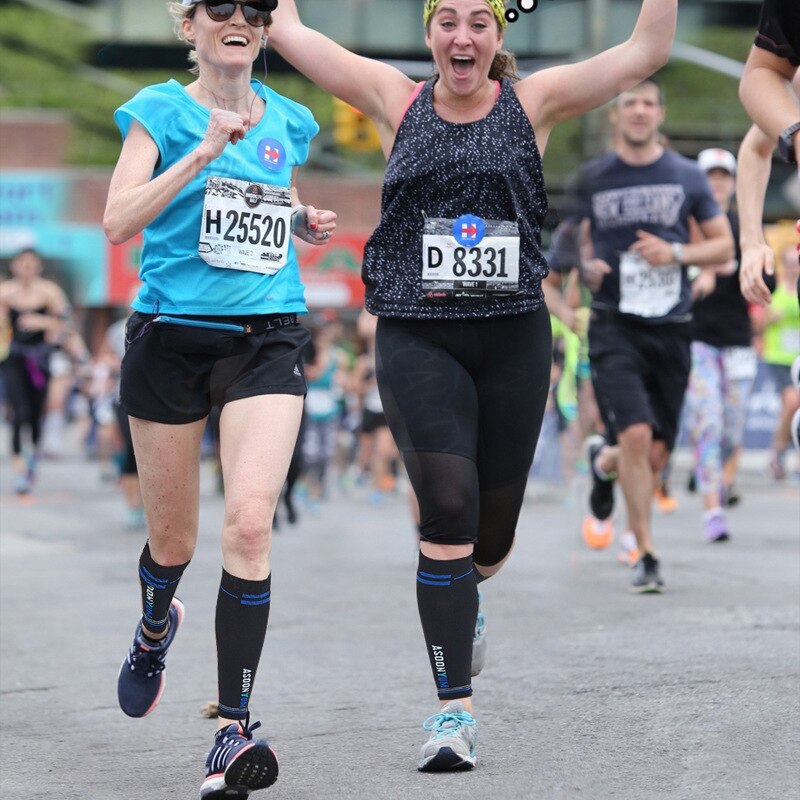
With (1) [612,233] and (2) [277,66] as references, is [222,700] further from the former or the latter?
(2) [277,66]

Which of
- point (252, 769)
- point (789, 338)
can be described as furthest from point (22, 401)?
point (252, 769)

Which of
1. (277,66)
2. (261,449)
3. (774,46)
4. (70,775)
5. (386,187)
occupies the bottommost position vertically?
(70,775)

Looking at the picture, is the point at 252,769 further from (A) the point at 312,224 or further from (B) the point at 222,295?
(A) the point at 312,224

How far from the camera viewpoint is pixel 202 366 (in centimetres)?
473

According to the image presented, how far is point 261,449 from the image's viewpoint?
4.53 meters

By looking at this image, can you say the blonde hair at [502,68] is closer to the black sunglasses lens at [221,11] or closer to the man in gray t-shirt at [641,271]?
the black sunglasses lens at [221,11]

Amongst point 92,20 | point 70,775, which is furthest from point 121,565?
point 92,20

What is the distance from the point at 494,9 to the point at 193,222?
1.02m

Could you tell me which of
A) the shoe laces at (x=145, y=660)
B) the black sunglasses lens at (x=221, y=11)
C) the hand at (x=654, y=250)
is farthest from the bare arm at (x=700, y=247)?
the black sunglasses lens at (x=221, y=11)

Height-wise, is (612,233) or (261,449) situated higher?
(612,233)

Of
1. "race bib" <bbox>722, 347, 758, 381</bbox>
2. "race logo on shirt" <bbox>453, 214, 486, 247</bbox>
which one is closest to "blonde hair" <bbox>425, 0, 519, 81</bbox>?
"race logo on shirt" <bbox>453, 214, 486, 247</bbox>

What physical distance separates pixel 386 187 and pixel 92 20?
172 ft

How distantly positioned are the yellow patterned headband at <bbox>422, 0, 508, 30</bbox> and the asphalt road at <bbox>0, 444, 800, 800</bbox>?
2019 mm

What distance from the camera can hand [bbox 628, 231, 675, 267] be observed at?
8430 millimetres
